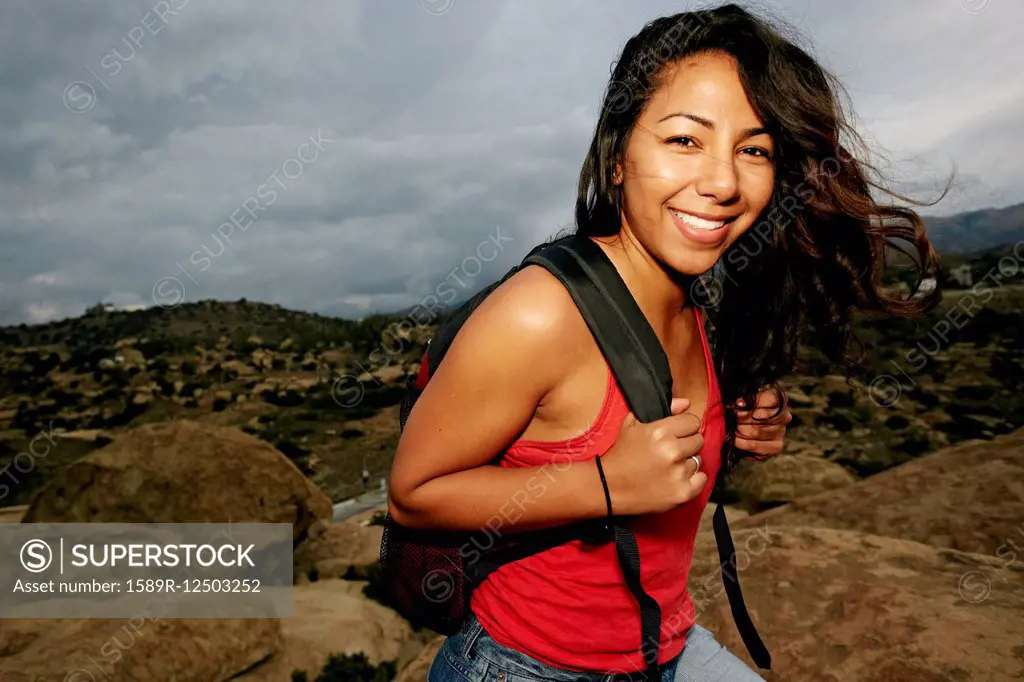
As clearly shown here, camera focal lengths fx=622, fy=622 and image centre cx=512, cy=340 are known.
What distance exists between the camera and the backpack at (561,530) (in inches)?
49.3

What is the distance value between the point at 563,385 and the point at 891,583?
2.79 m

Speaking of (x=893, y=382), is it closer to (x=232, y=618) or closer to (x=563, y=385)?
(x=232, y=618)

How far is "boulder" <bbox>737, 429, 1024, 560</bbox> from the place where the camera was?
14.2ft

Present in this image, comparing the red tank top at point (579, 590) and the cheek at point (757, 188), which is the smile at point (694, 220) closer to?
the cheek at point (757, 188)

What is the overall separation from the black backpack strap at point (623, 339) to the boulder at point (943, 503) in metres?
4.11

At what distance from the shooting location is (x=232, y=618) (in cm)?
524

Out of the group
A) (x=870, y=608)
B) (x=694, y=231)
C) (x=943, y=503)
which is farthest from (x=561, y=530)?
(x=943, y=503)

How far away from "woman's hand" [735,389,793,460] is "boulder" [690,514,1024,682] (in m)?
1.19

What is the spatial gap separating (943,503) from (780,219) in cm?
397

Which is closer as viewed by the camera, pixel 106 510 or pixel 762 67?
pixel 762 67

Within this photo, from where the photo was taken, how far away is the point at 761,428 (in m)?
2.03

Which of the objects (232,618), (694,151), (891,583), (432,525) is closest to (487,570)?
(432,525)

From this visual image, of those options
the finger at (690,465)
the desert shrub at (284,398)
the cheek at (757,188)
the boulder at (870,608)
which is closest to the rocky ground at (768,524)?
the boulder at (870,608)

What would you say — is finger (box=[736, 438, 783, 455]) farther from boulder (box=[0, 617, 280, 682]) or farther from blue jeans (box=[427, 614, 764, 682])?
boulder (box=[0, 617, 280, 682])
